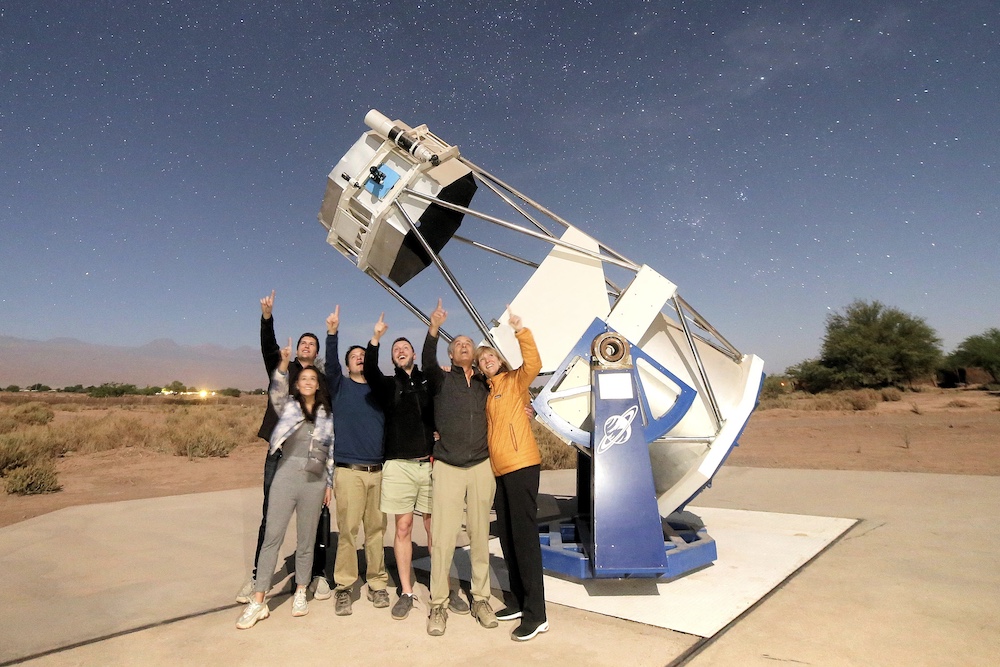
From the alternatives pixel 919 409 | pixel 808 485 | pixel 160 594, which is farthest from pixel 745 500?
pixel 919 409

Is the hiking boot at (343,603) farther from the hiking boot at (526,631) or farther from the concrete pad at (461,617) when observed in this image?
the hiking boot at (526,631)

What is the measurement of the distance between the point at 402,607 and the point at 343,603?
1.47ft

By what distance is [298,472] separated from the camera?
435 cm

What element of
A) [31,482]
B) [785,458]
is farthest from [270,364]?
[785,458]

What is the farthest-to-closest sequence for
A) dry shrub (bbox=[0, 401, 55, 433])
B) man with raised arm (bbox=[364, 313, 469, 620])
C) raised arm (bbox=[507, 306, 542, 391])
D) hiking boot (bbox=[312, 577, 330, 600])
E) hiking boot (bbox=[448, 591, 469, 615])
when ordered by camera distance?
dry shrub (bbox=[0, 401, 55, 433]) < hiking boot (bbox=[312, 577, 330, 600]) < man with raised arm (bbox=[364, 313, 469, 620]) < hiking boot (bbox=[448, 591, 469, 615]) < raised arm (bbox=[507, 306, 542, 391])

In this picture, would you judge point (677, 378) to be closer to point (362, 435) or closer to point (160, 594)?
point (362, 435)

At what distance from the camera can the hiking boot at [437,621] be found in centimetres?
388

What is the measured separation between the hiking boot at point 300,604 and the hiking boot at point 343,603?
0.21m

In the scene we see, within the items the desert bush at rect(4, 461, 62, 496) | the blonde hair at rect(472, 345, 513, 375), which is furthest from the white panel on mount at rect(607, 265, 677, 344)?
the desert bush at rect(4, 461, 62, 496)

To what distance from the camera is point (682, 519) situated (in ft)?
22.5

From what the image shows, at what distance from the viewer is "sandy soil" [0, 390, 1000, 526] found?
11.3 metres

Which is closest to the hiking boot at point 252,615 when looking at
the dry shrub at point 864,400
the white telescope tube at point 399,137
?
the white telescope tube at point 399,137

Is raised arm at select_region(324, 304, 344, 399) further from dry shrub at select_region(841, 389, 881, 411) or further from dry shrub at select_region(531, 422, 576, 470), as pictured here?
dry shrub at select_region(841, 389, 881, 411)

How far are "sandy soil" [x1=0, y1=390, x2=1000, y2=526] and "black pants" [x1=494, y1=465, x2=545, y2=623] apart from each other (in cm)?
815
